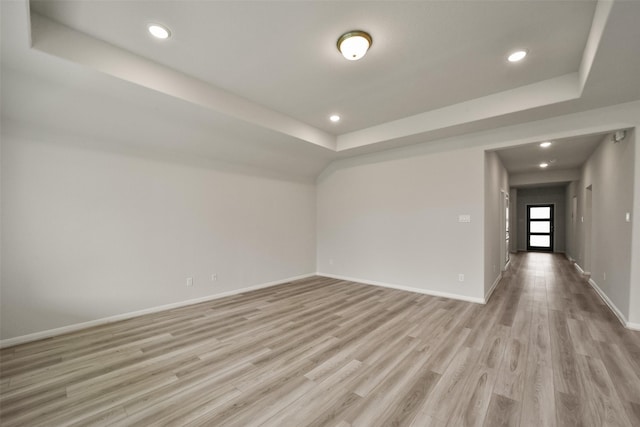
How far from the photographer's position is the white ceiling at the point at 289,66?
2.11 m

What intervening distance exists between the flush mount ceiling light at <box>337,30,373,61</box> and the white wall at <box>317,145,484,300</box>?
9.12 feet

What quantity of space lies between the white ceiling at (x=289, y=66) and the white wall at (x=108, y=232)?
0.36m

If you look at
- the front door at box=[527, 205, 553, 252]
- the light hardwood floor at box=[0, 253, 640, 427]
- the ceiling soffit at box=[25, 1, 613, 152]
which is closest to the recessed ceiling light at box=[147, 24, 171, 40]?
the ceiling soffit at box=[25, 1, 613, 152]

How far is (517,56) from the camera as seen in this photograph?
2.69 metres

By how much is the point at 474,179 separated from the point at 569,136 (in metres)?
1.21

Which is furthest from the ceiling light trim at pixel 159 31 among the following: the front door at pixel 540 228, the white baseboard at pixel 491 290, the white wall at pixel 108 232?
the front door at pixel 540 228

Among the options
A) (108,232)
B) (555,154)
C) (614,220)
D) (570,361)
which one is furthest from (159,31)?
(555,154)

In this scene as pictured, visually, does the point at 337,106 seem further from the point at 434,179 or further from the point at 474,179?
the point at 474,179

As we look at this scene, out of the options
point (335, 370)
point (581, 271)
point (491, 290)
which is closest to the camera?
point (335, 370)

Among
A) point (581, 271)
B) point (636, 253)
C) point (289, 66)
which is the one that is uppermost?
point (289, 66)

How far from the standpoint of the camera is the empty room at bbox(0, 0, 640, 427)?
6.64 feet

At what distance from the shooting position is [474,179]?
14.0 feet

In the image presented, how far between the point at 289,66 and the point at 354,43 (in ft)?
2.72

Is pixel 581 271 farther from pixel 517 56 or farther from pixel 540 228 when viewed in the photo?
pixel 517 56
